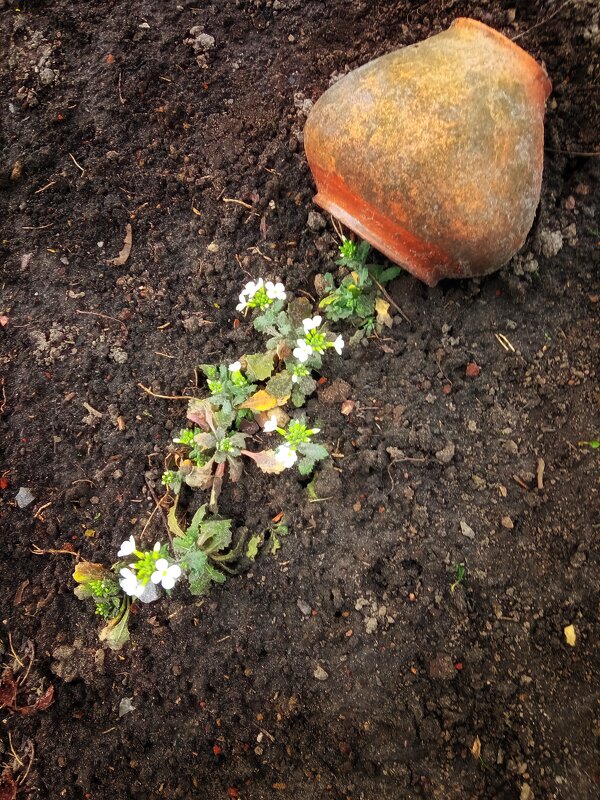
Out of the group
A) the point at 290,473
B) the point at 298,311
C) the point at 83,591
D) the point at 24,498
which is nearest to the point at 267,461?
the point at 290,473

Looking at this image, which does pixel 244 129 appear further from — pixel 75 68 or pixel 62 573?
pixel 62 573

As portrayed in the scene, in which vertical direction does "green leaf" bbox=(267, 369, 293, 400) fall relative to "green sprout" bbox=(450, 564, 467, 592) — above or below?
above

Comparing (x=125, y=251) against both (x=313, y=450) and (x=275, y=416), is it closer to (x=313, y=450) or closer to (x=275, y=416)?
(x=275, y=416)

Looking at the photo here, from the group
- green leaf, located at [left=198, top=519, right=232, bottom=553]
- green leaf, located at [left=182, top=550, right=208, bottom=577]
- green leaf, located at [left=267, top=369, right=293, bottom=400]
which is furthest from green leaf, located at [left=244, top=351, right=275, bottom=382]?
green leaf, located at [left=182, top=550, right=208, bottom=577]

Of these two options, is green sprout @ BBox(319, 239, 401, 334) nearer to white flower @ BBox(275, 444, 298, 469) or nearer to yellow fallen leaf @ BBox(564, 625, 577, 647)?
white flower @ BBox(275, 444, 298, 469)

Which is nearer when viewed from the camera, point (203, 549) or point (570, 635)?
point (570, 635)

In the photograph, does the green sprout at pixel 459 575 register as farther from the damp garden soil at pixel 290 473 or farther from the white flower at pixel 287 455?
the white flower at pixel 287 455
